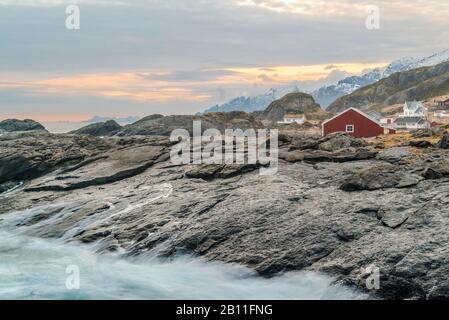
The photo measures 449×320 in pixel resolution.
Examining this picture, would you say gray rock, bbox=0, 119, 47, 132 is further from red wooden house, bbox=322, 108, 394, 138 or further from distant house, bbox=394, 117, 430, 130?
distant house, bbox=394, 117, 430, 130

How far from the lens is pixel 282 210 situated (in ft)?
99.9

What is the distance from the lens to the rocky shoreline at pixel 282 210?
82.0 ft

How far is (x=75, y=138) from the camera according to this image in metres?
Answer: 63.0

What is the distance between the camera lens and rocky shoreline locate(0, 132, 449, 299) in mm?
24984

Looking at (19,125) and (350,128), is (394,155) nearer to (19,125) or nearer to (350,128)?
(350,128)

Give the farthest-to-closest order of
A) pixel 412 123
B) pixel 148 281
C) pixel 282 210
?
1. pixel 412 123
2. pixel 282 210
3. pixel 148 281

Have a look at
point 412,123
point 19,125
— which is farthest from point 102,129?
point 412,123

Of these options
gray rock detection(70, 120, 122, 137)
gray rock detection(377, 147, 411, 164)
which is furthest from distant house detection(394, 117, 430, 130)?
gray rock detection(377, 147, 411, 164)

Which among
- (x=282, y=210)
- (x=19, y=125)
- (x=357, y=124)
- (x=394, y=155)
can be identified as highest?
(x=357, y=124)

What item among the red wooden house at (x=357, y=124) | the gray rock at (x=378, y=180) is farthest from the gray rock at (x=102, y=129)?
the gray rock at (x=378, y=180)

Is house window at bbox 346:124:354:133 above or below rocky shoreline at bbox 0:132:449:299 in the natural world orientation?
above

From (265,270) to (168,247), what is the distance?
21.3 feet
